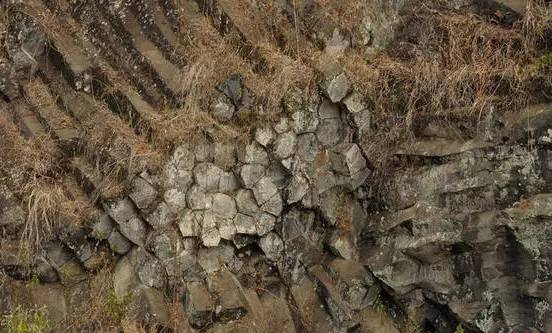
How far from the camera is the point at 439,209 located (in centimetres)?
640

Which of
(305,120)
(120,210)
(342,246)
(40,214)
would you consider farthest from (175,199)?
(342,246)

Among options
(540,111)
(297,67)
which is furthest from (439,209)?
(297,67)

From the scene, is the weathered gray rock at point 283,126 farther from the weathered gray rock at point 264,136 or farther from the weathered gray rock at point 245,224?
the weathered gray rock at point 245,224

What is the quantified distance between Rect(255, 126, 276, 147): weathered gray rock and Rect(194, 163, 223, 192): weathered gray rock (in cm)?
49

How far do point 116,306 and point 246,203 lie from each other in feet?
5.08

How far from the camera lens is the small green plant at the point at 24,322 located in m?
5.86

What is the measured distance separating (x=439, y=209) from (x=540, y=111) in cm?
128

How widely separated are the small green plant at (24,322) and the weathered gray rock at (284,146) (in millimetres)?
2631

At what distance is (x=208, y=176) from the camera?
21.5 ft

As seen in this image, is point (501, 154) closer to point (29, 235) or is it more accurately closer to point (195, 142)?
point (195, 142)

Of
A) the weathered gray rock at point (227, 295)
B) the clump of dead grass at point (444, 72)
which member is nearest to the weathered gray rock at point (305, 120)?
the clump of dead grass at point (444, 72)

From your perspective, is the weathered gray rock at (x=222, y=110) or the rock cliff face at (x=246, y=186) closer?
the rock cliff face at (x=246, y=186)

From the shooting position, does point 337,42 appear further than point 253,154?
Yes

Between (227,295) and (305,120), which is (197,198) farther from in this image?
(305,120)
